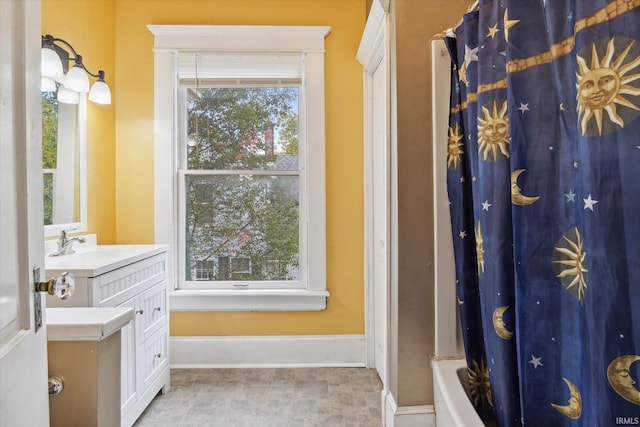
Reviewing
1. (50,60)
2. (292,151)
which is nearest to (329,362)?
(292,151)

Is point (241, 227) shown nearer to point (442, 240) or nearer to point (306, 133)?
point (306, 133)

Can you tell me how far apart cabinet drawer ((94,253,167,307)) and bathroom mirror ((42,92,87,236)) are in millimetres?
496

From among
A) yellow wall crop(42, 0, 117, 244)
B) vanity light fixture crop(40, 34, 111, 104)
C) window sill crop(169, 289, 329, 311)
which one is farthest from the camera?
window sill crop(169, 289, 329, 311)

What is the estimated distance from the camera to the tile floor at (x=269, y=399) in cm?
187

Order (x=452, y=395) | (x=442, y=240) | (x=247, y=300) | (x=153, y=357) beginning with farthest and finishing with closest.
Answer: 1. (x=247, y=300)
2. (x=153, y=357)
3. (x=442, y=240)
4. (x=452, y=395)

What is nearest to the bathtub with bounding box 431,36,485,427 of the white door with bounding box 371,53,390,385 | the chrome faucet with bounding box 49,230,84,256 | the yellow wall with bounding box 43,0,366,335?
the white door with bounding box 371,53,390,385

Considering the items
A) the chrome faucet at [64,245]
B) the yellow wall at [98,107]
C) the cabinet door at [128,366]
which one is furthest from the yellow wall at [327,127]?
the cabinet door at [128,366]

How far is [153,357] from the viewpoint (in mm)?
1950

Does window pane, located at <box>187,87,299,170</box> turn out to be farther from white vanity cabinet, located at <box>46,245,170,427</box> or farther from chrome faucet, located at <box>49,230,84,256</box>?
chrome faucet, located at <box>49,230,84,256</box>

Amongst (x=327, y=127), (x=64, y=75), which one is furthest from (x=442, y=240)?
(x=64, y=75)

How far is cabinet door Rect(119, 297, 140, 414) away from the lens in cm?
164

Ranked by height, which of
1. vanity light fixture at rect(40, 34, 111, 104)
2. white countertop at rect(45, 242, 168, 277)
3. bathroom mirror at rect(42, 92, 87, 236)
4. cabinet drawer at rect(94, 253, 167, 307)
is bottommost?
cabinet drawer at rect(94, 253, 167, 307)

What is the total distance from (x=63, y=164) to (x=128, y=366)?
3.72 feet

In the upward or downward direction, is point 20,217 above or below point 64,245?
above
